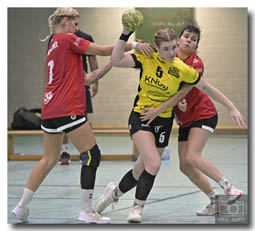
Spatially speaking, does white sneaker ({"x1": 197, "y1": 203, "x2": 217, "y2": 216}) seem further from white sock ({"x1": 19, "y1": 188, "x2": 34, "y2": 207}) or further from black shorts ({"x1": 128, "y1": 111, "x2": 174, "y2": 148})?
white sock ({"x1": 19, "y1": 188, "x2": 34, "y2": 207})

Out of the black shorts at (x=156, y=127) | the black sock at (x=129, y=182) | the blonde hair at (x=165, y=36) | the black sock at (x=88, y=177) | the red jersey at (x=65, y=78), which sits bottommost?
the black sock at (x=129, y=182)

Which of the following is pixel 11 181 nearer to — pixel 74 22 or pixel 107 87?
pixel 74 22

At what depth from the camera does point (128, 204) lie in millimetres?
4879

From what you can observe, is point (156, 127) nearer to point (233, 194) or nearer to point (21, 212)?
point (233, 194)

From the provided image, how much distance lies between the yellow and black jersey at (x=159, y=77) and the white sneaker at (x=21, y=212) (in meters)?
1.10

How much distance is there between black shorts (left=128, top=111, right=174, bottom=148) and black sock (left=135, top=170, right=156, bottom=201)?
28 cm

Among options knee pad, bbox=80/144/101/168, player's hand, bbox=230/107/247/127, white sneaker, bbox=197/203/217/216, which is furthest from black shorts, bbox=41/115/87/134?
white sneaker, bbox=197/203/217/216

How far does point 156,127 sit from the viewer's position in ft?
13.4

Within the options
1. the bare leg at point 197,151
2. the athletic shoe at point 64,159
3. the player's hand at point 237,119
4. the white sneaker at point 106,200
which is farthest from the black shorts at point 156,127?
the athletic shoe at point 64,159

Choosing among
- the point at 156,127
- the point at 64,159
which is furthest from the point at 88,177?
the point at 64,159

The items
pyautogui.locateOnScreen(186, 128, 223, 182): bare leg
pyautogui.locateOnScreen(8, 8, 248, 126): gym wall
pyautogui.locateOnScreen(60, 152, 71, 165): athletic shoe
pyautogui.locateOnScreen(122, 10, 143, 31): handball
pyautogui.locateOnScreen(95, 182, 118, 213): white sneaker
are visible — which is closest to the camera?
pyautogui.locateOnScreen(122, 10, 143, 31): handball

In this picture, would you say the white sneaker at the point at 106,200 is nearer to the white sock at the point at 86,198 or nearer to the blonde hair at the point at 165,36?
the white sock at the point at 86,198

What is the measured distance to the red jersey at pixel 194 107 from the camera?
4355mm

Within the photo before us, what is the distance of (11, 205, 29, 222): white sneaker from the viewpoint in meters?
4.08
